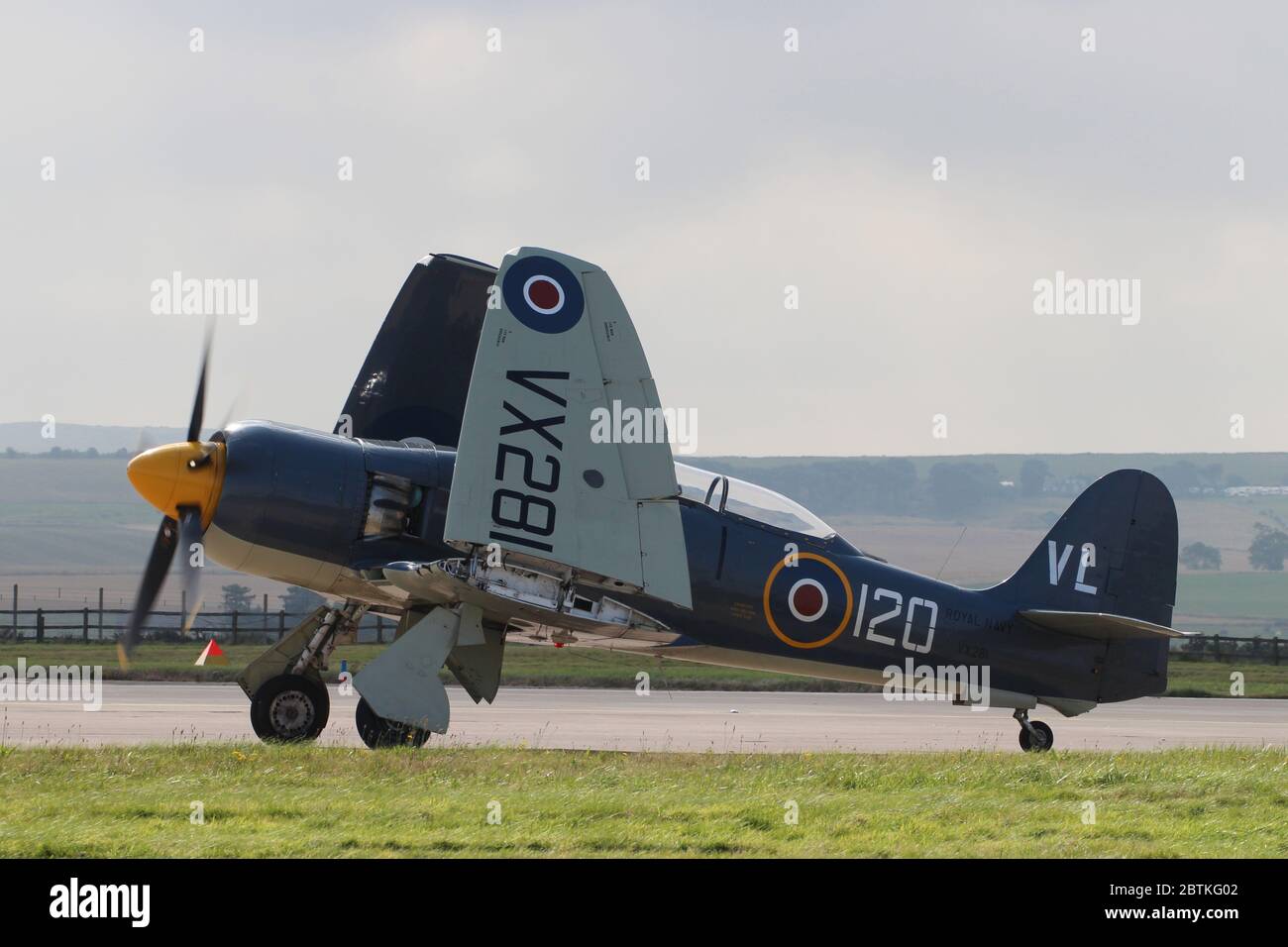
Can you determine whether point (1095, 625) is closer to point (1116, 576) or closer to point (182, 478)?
point (1116, 576)

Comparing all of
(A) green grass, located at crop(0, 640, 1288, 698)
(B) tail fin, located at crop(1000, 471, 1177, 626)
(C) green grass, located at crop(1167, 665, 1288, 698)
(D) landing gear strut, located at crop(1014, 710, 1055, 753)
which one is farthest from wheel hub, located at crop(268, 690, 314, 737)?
(C) green grass, located at crop(1167, 665, 1288, 698)

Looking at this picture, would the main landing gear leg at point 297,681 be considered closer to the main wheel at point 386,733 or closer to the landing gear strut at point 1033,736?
the main wheel at point 386,733

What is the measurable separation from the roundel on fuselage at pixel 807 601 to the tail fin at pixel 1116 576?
240cm

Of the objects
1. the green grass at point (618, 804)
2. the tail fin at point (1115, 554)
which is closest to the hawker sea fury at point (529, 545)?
the tail fin at point (1115, 554)

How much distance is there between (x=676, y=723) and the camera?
1997 cm

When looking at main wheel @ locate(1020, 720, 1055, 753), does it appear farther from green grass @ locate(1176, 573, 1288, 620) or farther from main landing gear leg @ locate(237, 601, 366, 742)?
green grass @ locate(1176, 573, 1288, 620)

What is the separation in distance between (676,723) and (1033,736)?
516 centimetres

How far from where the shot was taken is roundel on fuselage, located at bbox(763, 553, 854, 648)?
15.4 m

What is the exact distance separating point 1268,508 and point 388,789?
206 meters

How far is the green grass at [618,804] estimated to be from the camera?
8.64m

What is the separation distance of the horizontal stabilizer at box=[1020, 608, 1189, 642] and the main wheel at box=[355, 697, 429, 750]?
6.90 metres

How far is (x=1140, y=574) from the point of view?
1778 centimetres

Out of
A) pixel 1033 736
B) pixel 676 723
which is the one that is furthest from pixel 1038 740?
pixel 676 723
